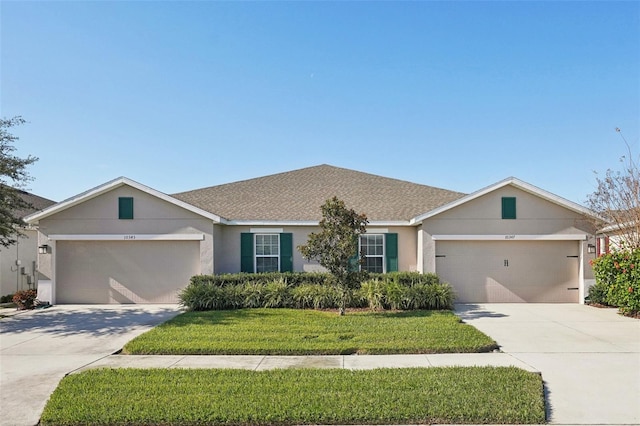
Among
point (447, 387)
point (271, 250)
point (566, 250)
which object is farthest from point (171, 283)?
point (566, 250)

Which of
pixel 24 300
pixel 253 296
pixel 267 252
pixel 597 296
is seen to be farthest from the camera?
pixel 267 252

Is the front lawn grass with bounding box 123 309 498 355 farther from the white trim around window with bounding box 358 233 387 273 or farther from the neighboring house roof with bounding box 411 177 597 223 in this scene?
the neighboring house roof with bounding box 411 177 597 223

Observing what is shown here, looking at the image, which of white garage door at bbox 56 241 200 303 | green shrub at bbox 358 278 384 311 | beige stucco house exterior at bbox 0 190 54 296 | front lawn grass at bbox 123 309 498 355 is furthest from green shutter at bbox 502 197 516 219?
beige stucco house exterior at bbox 0 190 54 296

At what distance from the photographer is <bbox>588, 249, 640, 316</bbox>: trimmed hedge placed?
37.9 feet

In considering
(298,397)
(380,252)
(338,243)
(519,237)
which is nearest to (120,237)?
(338,243)

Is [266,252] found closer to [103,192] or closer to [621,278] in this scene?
[103,192]

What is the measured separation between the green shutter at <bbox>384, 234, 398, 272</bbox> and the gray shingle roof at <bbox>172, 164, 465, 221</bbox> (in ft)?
2.28

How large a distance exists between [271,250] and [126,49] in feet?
25.5

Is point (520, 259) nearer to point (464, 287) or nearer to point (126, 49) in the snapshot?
point (464, 287)

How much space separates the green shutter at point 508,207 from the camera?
1451 centimetres

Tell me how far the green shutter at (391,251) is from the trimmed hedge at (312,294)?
1.37m

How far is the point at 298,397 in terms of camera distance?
17.9ft

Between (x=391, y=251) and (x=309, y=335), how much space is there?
6.65m

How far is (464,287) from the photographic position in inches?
574
